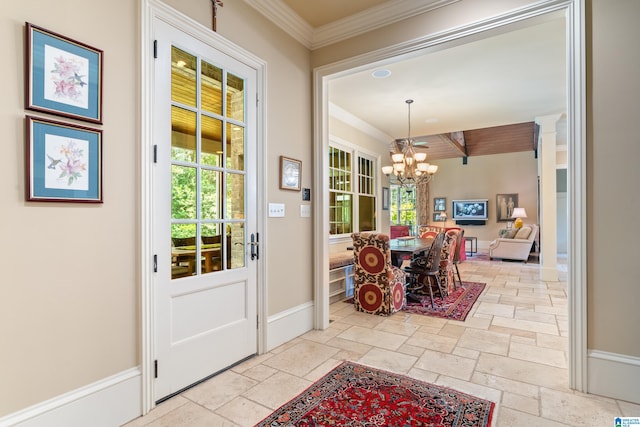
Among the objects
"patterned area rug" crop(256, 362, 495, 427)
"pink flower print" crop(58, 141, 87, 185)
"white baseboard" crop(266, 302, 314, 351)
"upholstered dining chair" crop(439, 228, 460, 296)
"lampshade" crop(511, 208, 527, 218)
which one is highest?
"pink flower print" crop(58, 141, 87, 185)

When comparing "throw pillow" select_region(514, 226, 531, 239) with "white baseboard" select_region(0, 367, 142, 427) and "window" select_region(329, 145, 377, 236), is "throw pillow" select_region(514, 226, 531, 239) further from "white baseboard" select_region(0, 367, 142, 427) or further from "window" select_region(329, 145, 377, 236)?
"white baseboard" select_region(0, 367, 142, 427)

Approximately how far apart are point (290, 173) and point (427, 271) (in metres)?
2.40

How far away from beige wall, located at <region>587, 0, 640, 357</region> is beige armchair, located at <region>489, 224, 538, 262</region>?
691cm

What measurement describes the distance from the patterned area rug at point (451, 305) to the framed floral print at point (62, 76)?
3.88 metres

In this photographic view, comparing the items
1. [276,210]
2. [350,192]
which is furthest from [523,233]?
[276,210]

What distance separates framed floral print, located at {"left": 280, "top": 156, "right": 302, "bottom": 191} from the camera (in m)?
3.09

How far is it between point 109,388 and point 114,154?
134 centimetres

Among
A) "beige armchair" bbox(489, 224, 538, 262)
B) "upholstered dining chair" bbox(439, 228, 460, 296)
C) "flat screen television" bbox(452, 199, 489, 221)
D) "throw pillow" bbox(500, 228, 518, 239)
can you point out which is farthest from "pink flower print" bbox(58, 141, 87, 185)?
"flat screen television" bbox(452, 199, 489, 221)

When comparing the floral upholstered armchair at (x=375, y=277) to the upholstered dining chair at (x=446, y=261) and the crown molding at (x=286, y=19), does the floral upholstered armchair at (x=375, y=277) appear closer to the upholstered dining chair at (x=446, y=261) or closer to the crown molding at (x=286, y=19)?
the upholstered dining chair at (x=446, y=261)

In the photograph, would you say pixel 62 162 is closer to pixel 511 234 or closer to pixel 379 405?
pixel 379 405

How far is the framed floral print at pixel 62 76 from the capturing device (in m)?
1.56

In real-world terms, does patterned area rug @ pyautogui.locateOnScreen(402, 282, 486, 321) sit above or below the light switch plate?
below

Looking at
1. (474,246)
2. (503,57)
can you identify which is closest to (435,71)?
(503,57)

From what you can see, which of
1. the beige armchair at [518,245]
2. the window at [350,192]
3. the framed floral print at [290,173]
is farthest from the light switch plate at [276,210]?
the beige armchair at [518,245]
